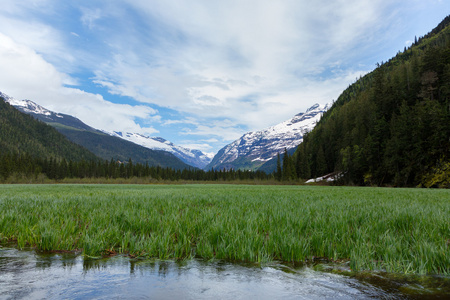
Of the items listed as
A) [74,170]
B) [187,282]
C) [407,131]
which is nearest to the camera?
[187,282]

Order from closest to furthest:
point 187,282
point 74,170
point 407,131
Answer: point 187,282 → point 407,131 → point 74,170

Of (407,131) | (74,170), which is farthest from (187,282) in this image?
(74,170)

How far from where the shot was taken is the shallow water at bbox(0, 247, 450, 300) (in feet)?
8.12

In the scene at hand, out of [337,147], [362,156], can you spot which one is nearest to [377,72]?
[362,156]

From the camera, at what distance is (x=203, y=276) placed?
3.02 meters

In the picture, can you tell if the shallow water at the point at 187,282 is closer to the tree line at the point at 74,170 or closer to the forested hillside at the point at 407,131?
the forested hillside at the point at 407,131

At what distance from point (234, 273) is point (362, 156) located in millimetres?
82676

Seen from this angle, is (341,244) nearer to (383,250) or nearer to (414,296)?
(383,250)

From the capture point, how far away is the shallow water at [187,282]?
2.47 meters

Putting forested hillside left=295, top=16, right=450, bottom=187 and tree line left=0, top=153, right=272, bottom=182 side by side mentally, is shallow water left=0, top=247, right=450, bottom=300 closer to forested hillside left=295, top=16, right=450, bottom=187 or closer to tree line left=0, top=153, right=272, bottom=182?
forested hillside left=295, top=16, right=450, bottom=187

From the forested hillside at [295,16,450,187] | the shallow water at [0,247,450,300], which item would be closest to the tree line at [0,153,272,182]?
the forested hillside at [295,16,450,187]

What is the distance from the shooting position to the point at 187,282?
279cm

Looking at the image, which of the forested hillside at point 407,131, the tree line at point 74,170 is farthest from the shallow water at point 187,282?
the tree line at point 74,170

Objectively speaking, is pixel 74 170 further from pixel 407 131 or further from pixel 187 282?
pixel 187 282
